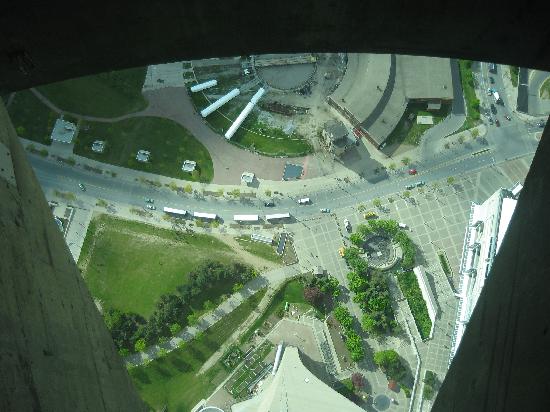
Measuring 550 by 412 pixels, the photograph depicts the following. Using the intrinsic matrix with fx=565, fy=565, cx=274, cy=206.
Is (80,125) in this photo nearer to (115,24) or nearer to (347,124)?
(347,124)

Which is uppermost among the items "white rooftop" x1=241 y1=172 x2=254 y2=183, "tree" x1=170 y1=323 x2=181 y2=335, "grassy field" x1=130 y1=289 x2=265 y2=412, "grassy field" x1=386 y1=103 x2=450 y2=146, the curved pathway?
"grassy field" x1=386 y1=103 x2=450 y2=146

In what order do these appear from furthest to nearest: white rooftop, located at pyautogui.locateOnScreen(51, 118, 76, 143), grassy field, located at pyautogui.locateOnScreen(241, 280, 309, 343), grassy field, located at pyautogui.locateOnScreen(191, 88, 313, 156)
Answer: grassy field, located at pyautogui.locateOnScreen(191, 88, 313, 156) < white rooftop, located at pyautogui.locateOnScreen(51, 118, 76, 143) < grassy field, located at pyautogui.locateOnScreen(241, 280, 309, 343)

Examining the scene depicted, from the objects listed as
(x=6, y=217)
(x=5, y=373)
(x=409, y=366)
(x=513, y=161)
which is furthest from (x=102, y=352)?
(x=513, y=161)

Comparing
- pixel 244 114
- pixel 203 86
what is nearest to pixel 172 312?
pixel 244 114

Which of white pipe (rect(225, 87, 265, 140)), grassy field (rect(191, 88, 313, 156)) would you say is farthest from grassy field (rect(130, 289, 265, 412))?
white pipe (rect(225, 87, 265, 140))

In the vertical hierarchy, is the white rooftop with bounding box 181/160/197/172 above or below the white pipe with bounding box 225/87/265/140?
below

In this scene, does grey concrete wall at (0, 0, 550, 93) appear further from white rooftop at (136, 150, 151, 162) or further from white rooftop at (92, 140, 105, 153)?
white rooftop at (92, 140, 105, 153)
